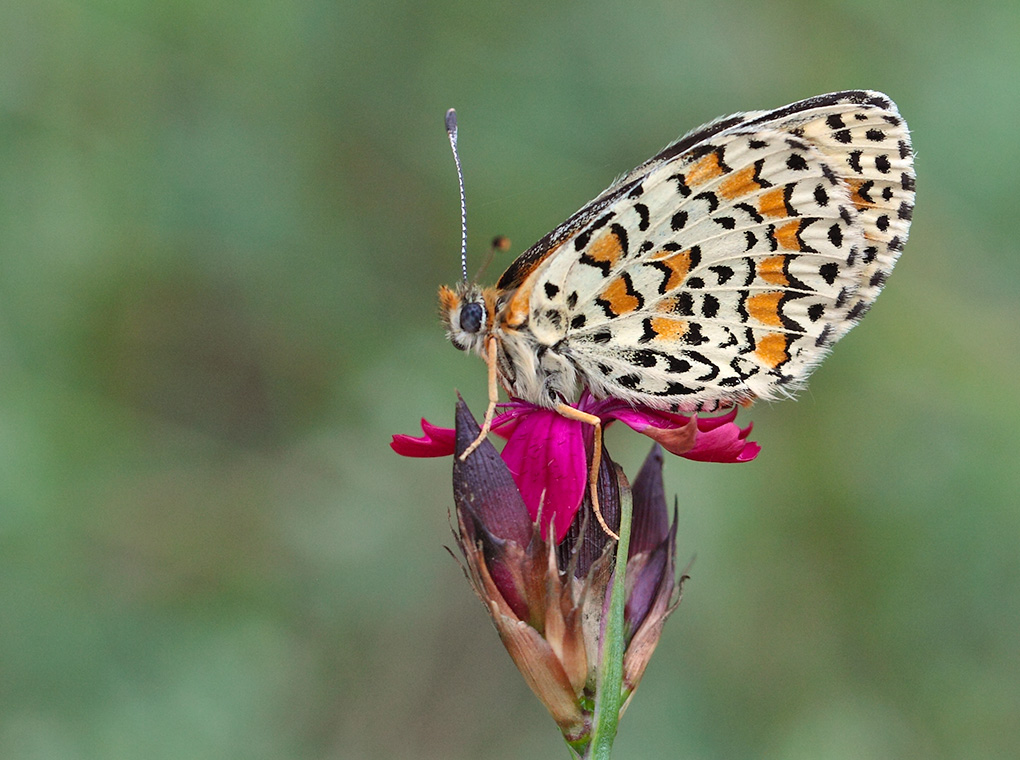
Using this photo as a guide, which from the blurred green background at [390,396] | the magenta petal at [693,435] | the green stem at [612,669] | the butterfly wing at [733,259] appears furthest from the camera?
the blurred green background at [390,396]

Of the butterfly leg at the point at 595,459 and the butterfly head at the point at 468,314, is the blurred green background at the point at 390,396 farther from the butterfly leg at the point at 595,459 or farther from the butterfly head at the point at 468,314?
the butterfly leg at the point at 595,459

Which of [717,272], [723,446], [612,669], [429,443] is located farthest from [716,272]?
[612,669]

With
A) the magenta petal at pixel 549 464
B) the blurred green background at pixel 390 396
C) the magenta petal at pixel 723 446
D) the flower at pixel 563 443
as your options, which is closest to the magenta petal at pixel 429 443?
the flower at pixel 563 443

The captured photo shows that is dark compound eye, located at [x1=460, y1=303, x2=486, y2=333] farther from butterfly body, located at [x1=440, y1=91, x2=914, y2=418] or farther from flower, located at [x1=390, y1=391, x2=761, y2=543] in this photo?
flower, located at [x1=390, y1=391, x2=761, y2=543]

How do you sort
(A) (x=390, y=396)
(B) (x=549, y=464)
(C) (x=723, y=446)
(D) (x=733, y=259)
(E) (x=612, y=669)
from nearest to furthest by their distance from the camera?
(E) (x=612, y=669), (C) (x=723, y=446), (B) (x=549, y=464), (D) (x=733, y=259), (A) (x=390, y=396)

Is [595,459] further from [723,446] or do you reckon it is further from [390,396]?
[390,396]

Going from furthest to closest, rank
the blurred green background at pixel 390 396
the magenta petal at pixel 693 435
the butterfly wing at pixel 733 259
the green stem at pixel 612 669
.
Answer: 1. the blurred green background at pixel 390 396
2. the butterfly wing at pixel 733 259
3. the magenta petal at pixel 693 435
4. the green stem at pixel 612 669

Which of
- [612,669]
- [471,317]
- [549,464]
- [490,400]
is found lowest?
[612,669]

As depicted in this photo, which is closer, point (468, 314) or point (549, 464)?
point (549, 464)
